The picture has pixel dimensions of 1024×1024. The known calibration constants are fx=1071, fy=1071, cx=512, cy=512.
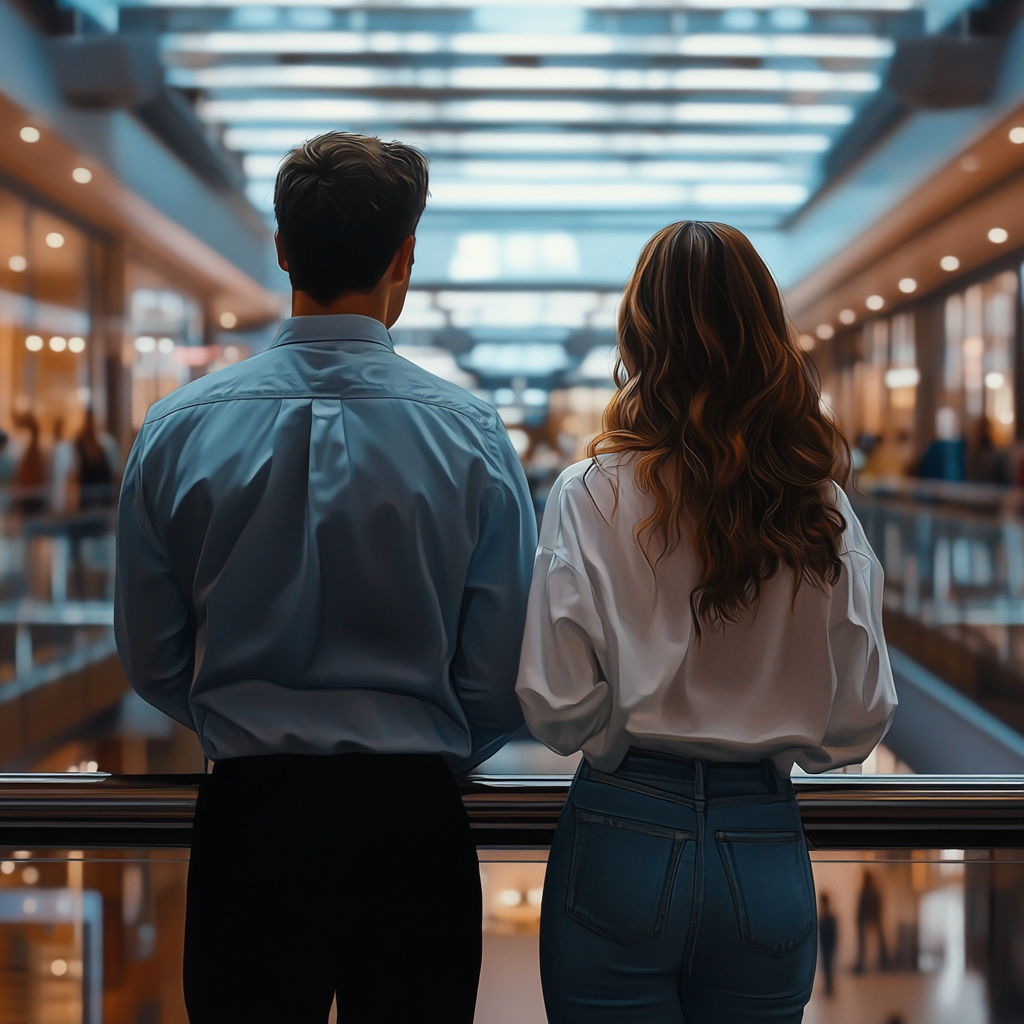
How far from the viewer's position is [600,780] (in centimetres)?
Result: 139

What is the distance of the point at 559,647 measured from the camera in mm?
1375

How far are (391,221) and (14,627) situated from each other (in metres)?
8.52

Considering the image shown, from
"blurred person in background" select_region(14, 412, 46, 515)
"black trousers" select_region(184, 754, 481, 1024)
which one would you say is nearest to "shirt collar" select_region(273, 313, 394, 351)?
"black trousers" select_region(184, 754, 481, 1024)

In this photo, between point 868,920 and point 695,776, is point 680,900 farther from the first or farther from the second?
point 868,920

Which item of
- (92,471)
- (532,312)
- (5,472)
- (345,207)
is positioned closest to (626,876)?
(345,207)

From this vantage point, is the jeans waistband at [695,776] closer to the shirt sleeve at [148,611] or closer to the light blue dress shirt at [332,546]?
the light blue dress shirt at [332,546]

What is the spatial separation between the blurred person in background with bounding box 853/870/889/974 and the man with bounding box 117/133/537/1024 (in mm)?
726

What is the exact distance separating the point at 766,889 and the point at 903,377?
837 inches

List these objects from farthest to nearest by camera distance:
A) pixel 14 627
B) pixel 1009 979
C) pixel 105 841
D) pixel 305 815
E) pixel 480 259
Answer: pixel 480 259
pixel 14 627
pixel 1009 979
pixel 105 841
pixel 305 815

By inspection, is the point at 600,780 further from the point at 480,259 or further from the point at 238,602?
the point at 480,259

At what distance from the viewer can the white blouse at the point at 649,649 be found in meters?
1.36

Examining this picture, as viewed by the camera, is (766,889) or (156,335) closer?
(766,889)

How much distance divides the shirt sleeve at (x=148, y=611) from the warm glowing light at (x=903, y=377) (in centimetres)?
2074

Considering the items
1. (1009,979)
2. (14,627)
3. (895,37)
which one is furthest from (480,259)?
(1009,979)
